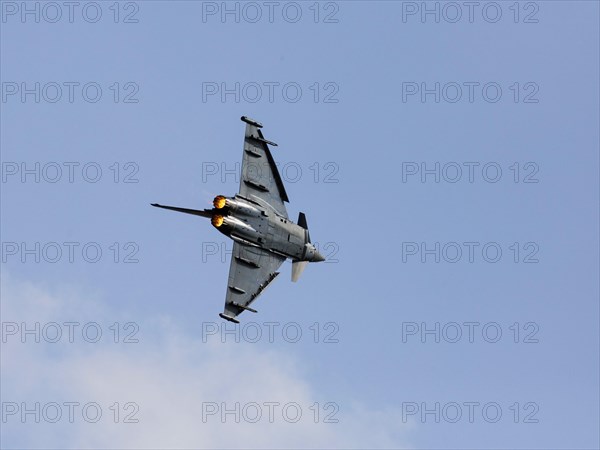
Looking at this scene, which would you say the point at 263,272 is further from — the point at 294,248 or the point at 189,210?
the point at 189,210

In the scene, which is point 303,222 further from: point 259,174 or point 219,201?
point 219,201

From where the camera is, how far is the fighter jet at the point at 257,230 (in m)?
111

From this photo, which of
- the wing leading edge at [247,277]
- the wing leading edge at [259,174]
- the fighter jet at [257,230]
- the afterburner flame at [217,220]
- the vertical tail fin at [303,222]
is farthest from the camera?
the vertical tail fin at [303,222]

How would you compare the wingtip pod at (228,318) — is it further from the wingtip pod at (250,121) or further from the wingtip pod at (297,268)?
the wingtip pod at (250,121)

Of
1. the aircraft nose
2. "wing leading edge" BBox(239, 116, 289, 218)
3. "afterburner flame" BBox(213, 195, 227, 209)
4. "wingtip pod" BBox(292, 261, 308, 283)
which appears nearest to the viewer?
"afterburner flame" BBox(213, 195, 227, 209)

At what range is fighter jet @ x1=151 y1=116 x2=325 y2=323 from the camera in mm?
110938

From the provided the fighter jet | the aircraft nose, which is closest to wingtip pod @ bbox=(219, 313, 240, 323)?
the fighter jet

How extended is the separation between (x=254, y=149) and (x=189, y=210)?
9.14 meters

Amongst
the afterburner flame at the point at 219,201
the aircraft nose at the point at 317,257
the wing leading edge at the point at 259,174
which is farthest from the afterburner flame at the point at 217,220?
the aircraft nose at the point at 317,257

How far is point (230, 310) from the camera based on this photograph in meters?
116

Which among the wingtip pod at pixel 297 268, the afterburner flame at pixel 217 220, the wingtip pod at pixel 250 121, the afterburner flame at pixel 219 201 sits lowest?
the wingtip pod at pixel 297 268

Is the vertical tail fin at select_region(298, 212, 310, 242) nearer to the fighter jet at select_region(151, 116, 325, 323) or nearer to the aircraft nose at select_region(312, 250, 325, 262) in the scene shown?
the fighter jet at select_region(151, 116, 325, 323)

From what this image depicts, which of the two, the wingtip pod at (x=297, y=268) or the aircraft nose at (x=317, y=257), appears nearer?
the wingtip pod at (x=297, y=268)

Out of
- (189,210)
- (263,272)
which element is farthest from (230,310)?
(189,210)
